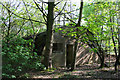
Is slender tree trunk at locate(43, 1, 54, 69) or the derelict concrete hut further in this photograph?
the derelict concrete hut

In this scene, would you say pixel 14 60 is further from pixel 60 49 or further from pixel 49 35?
pixel 60 49

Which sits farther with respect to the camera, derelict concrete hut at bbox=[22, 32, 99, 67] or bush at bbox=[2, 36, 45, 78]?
derelict concrete hut at bbox=[22, 32, 99, 67]

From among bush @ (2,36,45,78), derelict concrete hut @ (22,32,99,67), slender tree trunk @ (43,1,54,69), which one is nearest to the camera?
bush @ (2,36,45,78)

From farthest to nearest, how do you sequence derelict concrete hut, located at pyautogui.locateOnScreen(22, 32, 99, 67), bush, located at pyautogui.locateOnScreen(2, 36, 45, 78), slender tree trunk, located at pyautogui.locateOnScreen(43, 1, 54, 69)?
1. derelict concrete hut, located at pyautogui.locateOnScreen(22, 32, 99, 67)
2. slender tree trunk, located at pyautogui.locateOnScreen(43, 1, 54, 69)
3. bush, located at pyautogui.locateOnScreen(2, 36, 45, 78)

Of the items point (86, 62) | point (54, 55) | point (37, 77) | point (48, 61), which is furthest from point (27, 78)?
point (86, 62)

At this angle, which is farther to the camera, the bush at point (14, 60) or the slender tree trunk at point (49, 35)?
the slender tree trunk at point (49, 35)

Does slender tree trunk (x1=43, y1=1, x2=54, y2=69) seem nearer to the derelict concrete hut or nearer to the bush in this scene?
the bush

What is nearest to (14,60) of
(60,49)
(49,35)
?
(49,35)

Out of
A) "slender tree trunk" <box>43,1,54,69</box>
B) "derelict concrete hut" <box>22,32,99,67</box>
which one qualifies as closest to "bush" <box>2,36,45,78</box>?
"slender tree trunk" <box>43,1,54,69</box>

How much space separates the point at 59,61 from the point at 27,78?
5309 mm

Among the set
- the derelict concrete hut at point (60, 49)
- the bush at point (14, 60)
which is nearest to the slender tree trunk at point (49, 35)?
the bush at point (14, 60)

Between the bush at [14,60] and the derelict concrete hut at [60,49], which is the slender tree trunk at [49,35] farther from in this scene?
the derelict concrete hut at [60,49]

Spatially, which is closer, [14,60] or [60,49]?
[14,60]

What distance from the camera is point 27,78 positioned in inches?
283
